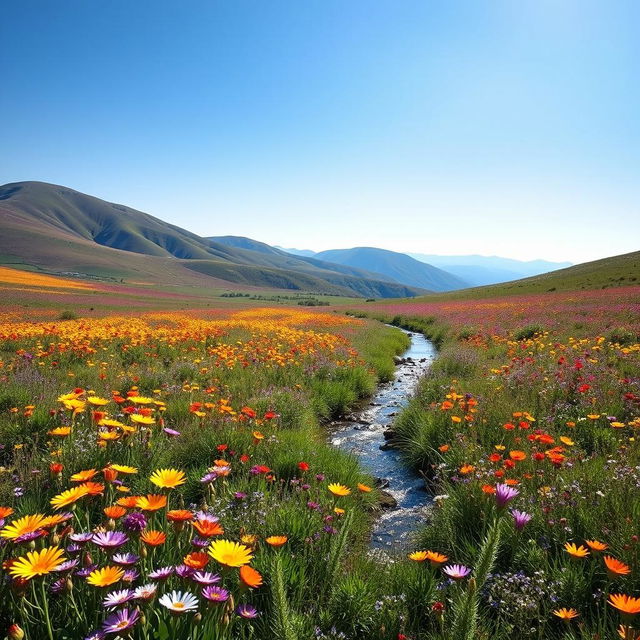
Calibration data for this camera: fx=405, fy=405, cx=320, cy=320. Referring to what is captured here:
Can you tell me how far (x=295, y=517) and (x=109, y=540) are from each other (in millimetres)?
1828

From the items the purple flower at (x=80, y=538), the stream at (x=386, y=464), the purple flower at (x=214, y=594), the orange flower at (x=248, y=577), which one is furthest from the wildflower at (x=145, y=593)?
the stream at (x=386, y=464)

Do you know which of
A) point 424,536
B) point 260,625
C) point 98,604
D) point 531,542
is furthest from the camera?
point 424,536

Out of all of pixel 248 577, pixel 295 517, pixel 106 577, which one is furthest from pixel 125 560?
pixel 295 517

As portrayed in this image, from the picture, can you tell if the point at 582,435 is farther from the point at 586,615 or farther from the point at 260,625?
the point at 260,625

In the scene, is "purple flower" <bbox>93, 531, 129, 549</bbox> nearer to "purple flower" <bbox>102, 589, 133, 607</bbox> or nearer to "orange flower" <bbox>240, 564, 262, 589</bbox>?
"purple flower" <bbox>102, 589, 133, 607</bbox>

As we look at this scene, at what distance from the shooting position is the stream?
4854 millimetres

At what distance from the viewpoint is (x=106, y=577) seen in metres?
1.88

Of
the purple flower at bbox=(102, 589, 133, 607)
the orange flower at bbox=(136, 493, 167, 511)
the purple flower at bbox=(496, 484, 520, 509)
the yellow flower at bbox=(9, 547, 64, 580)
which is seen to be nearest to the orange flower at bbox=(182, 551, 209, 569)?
the purple flower at bbox=(102, 589, 133, 607)

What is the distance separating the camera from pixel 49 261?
481 ft

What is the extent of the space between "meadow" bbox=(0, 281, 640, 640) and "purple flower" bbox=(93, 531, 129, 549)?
15 mm

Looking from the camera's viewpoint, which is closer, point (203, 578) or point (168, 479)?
point (203, 578)

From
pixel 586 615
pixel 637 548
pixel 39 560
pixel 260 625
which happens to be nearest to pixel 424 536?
pixel 586 615

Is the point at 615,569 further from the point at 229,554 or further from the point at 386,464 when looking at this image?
the point at 386,464

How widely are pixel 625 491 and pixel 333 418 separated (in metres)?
6.63
